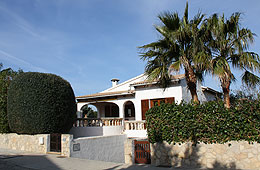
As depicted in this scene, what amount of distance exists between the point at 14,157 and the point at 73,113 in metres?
4.02

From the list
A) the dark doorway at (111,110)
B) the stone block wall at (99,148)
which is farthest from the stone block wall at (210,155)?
the dark doorway at (111,110)

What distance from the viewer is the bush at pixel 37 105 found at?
12.5 m

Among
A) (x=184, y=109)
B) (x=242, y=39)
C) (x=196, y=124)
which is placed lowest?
(x=196, y=124)

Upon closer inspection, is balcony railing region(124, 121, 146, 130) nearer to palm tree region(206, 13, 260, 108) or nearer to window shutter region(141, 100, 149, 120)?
window shutter region(141, 100, 149, 120)

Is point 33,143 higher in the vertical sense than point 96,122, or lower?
lower

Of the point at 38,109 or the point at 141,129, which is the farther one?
the point at 141,129

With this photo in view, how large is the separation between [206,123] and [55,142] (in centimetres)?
771

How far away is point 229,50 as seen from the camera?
10.5m

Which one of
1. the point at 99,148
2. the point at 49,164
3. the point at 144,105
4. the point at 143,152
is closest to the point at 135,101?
the point at 144,105

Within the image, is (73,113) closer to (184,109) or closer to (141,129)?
(141,129)

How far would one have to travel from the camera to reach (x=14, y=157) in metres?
10.9

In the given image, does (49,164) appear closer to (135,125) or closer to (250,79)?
(135,125)

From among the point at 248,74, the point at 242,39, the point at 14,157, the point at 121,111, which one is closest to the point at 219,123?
the point at 248,74

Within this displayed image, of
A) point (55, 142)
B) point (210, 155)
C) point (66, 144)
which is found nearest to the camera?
point (210, 155)
